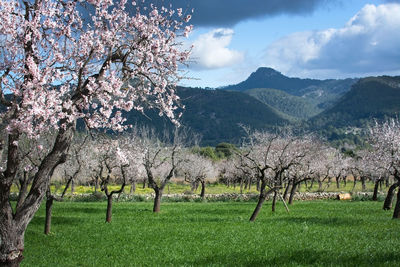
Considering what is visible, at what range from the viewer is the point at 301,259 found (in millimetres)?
11719

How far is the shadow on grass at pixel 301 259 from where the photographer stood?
432 inches

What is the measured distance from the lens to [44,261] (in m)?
13.4

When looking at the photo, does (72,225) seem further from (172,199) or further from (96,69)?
(172,199)

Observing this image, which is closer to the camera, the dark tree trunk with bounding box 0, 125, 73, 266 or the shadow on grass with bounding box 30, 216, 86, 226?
the dark tree trunk with bounding box 0, 125, 73, 266

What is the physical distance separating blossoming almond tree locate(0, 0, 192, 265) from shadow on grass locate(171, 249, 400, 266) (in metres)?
4.85

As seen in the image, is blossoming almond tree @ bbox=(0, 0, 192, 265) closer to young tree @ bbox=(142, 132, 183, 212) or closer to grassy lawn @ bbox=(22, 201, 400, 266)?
grassy lawn @ bbox=(22, 201, 400, 266)

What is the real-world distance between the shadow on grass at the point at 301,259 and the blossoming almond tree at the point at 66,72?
15.9 ft

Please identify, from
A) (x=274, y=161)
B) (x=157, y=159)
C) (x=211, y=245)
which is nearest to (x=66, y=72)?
(x=211, y=245)

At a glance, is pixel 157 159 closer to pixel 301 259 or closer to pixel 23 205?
pixel 301 259

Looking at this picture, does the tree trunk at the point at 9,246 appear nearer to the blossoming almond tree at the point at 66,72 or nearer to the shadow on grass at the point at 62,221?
the blossoming almond tree at the point at 66,72

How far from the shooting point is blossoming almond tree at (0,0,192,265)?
31.8ft

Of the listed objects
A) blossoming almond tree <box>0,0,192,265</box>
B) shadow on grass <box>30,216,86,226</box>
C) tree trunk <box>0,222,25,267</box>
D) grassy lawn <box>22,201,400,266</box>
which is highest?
blossoming almond tree <box>0,0,192,265</box>

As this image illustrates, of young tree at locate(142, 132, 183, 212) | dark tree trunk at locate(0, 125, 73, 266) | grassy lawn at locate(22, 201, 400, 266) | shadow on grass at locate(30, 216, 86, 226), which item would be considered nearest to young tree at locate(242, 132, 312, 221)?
grassy lawn at locate(22, 201, 400, 266)

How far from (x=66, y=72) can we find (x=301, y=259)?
898 cm
